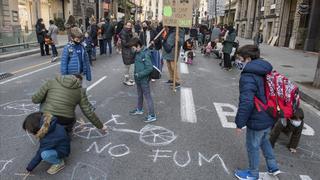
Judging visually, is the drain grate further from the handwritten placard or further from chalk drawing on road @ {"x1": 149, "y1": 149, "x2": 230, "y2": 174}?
chalk drawing on road @ {"x1": 149, "y1": 149, "x2": 230, "y2": 174}

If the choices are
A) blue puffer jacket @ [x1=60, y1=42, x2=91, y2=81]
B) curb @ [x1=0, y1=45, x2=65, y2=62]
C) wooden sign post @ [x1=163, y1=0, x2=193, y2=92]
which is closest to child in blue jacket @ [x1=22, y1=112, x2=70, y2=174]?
blue puffer jacket @ [x1=60, y1=42, x2=91, y2=81]

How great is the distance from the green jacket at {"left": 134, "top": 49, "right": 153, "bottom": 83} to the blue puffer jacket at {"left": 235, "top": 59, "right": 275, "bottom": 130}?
2306mm

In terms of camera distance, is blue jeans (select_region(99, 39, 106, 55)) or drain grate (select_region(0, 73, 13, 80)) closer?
drain grate (select_region(0, 73, 13, 80))

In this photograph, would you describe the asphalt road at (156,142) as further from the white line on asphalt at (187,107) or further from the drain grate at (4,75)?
the drain grate at (4,75)

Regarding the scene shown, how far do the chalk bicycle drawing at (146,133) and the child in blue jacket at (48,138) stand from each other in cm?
104

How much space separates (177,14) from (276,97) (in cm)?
568

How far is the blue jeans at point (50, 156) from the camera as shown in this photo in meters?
3.63

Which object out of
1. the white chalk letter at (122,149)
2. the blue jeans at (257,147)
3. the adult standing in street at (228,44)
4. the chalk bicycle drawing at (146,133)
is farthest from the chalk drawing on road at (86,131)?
the adult standing in street at (228,44)

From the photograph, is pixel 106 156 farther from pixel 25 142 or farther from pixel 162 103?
pixel 162 103

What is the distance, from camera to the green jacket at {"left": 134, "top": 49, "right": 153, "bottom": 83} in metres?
5.45

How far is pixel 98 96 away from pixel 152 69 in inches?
90.0

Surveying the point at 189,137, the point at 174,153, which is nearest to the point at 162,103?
the point at 189,137

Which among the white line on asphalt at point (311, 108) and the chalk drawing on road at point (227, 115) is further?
the white line on asphalt at point (311, 108)

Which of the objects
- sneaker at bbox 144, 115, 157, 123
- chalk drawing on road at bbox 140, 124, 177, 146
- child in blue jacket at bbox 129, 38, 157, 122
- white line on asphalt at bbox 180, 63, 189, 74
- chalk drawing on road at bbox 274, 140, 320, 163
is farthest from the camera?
white line on asphalt at bbox 180, 63, 189, 74
